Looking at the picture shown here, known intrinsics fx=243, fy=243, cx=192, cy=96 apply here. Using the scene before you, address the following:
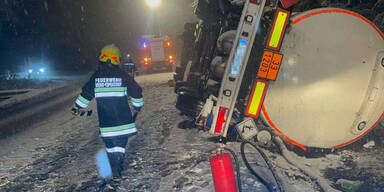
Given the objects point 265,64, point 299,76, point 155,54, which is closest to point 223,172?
point 265,64

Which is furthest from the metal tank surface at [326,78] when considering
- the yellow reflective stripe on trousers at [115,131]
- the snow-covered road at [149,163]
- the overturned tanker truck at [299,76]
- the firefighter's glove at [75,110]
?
the firefighter's glove at [75,110]

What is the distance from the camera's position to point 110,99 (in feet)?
10.5

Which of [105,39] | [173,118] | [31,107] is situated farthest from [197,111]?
[105,39]

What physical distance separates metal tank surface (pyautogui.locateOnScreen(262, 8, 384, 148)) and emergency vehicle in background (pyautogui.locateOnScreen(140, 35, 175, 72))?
1916cm

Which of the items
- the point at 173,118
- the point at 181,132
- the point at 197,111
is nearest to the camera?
the point at 197,111

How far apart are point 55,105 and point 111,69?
6834mm

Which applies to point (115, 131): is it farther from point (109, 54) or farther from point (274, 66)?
point (274, 66)

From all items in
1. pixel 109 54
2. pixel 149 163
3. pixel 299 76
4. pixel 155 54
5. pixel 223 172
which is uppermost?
pixel 299 76

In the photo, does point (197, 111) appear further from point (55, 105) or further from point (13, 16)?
point (13, 16)

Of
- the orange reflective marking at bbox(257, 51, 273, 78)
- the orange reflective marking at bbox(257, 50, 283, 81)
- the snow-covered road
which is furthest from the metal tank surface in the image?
the snow-covered road

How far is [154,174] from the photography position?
10.3 feet

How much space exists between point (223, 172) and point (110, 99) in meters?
1.79

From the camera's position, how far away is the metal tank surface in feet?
9.90

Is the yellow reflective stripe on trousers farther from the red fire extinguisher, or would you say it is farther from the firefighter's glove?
the red fire extinguisher
